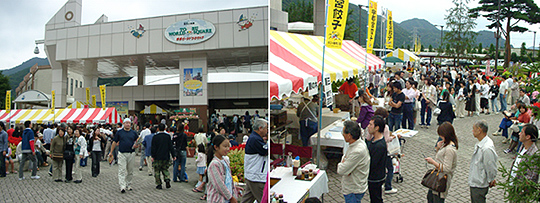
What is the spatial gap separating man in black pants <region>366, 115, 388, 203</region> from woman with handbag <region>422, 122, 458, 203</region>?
47cm

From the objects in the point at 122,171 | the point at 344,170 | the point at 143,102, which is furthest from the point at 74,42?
the point at 344,170

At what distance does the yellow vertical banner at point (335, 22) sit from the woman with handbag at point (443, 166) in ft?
8.87

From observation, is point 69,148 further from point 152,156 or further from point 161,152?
point 161,152

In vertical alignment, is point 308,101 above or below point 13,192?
above

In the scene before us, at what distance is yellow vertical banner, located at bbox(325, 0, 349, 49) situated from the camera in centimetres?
580

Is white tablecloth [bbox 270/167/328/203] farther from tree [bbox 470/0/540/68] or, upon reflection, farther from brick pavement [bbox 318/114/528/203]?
tree [bbox 470/0/540/68]

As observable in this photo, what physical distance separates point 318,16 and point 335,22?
8.49 metres

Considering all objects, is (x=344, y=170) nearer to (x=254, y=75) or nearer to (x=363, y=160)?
(x=363, y=160)

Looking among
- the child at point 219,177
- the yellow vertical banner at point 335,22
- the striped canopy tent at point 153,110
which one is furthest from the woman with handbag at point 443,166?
the striped canopy tent at point 153,110

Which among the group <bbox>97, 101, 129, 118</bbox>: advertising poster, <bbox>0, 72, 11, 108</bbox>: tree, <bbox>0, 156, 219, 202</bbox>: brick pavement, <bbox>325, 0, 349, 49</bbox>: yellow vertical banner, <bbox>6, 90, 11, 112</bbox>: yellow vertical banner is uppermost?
<bbox>325, 0, 349, 49</bbox>: yellow vertical banner

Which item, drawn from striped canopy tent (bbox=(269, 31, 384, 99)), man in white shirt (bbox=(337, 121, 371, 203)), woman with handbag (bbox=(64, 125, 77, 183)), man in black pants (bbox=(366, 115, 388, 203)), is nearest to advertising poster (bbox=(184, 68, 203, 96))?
striped canopy tent (bbox=(269, 31, 384, 99))

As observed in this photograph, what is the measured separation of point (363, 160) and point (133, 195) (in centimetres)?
348

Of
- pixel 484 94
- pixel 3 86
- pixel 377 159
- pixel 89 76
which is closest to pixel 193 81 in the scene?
pixel 89 76

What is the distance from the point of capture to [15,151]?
21.8ft
